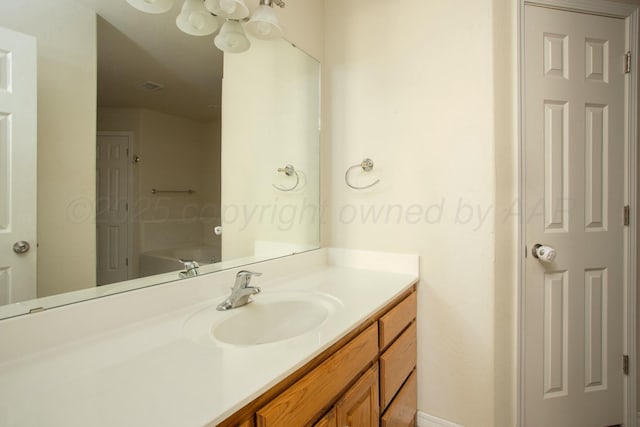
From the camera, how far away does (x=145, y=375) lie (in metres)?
0.55

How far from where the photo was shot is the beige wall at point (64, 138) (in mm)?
687

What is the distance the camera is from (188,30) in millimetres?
999

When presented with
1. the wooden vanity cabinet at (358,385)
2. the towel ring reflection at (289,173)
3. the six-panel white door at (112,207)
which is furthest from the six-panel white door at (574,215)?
the six-panel white door at (112,207)

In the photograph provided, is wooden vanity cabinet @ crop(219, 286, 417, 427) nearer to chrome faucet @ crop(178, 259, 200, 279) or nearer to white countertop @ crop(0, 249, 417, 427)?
white countertop @ crop(0, 249, 417, 427)

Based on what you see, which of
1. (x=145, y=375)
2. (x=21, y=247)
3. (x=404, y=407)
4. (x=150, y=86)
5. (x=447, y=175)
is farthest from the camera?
(x=447, y=175)

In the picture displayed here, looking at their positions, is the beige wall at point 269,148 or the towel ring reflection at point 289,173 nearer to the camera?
the beige wall at point 269,148

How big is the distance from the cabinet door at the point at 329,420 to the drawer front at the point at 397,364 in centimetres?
32

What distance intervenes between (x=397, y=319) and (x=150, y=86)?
1.25m

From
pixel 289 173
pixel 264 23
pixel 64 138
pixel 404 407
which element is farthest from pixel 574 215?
pixel 64 138

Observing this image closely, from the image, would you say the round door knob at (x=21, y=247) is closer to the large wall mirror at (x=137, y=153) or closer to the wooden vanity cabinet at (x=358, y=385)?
the large wall mirror at (x=137, y=153)

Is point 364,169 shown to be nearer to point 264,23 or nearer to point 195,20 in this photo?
point 264,23

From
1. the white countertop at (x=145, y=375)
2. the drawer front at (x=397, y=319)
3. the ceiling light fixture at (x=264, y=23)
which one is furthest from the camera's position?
the ceiling light fixture at (x=264, y=23)

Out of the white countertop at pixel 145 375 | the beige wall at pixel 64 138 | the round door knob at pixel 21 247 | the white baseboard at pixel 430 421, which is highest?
the beige wall at pixel 64 138

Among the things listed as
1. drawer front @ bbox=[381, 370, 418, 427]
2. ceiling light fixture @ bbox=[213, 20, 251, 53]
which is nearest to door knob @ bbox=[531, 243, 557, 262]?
drawer front @ bbox=[381, 370, 418, 427]
